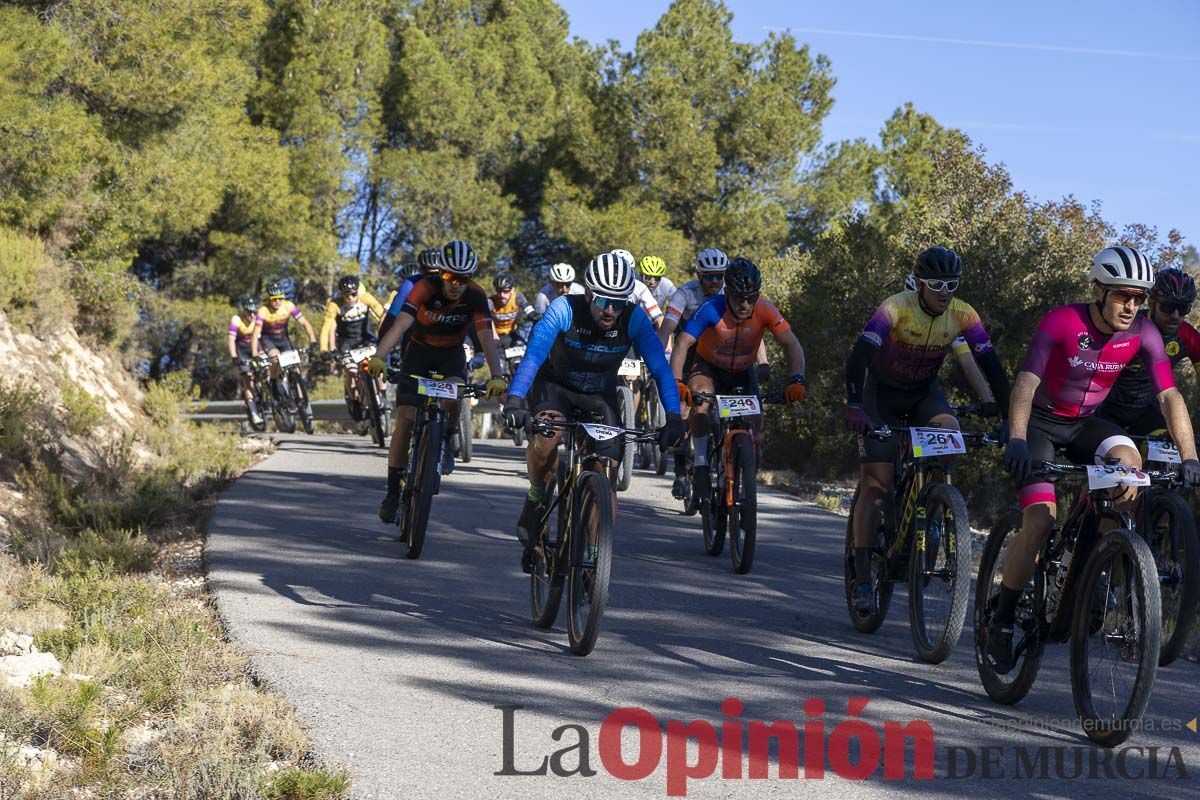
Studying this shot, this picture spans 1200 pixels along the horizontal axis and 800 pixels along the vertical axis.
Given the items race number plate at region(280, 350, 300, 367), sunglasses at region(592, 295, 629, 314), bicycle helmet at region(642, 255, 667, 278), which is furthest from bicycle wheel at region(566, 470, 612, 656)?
race number plate at region(280, 350, 300, 367)

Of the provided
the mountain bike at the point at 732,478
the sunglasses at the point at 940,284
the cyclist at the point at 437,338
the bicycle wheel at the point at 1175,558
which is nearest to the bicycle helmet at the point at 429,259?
the cyclist at the point at 437,338

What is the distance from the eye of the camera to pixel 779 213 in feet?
121

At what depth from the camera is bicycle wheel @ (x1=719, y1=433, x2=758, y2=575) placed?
9867mm

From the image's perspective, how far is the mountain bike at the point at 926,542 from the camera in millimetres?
7246

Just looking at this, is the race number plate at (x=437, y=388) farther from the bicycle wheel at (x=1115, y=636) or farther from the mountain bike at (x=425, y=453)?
the bicycle wheel at (x=1115, y=636)

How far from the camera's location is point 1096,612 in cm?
610

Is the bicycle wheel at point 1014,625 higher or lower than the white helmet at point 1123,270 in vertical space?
lower

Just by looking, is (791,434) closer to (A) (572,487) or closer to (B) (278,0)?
(A) (572,487)

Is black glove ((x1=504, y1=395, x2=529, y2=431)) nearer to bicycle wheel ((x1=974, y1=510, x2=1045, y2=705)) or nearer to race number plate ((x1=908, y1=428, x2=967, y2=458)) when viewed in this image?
race number plate ((x1=908, y1=428, x2=967, y2=458))

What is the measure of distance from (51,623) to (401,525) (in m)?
3.25

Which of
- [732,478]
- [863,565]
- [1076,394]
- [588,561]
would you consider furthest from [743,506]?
[1076,394]

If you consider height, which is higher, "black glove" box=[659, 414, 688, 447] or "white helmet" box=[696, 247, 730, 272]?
"white helmet" box=[696, 247, 730, 272]

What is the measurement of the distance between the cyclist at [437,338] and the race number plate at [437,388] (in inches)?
13.2

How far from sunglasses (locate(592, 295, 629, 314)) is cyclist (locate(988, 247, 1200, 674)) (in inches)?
97.4
